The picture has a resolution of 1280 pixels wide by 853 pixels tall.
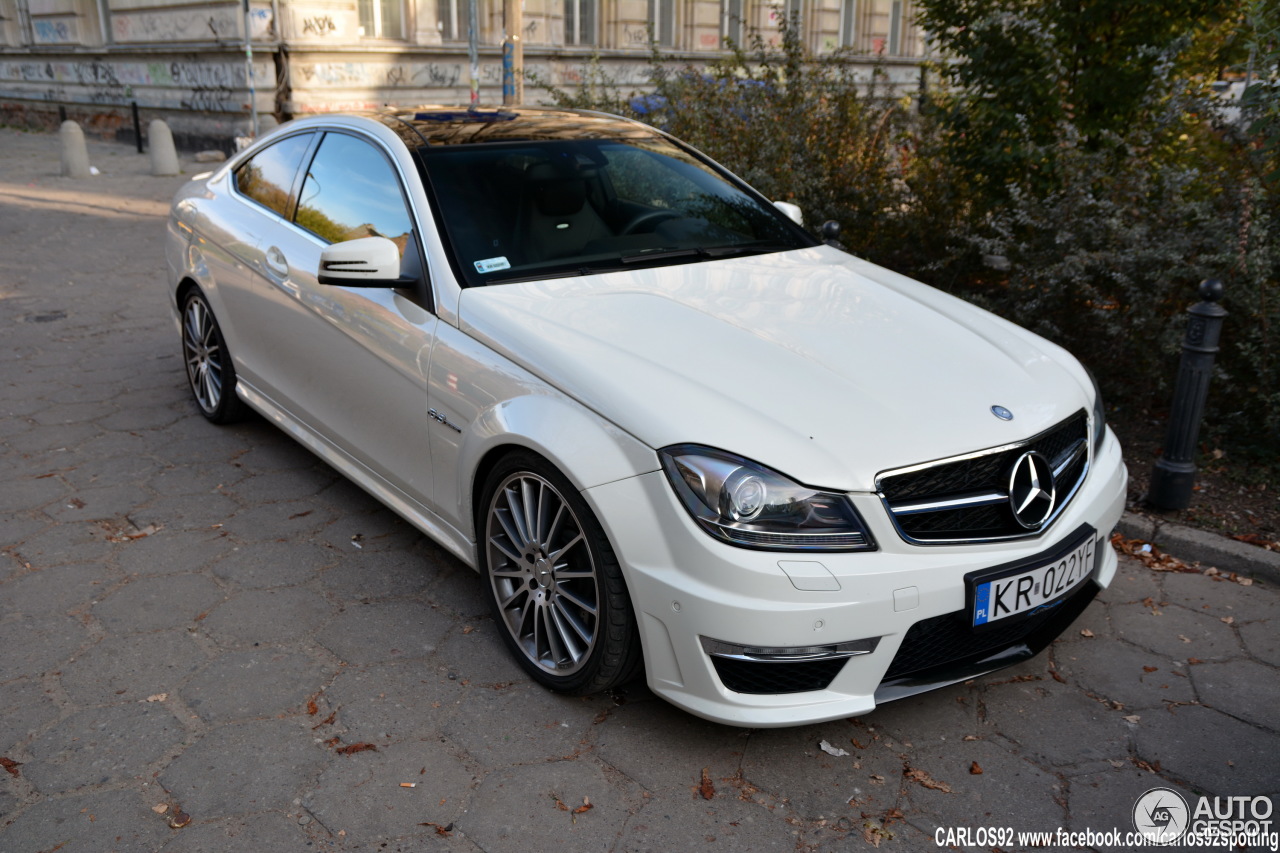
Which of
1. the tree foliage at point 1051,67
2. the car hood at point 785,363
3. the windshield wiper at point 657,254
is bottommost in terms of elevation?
the car hood at point 785,363

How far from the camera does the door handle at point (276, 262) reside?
13.4 feet

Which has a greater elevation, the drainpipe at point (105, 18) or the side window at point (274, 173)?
the drainpipe at point (105, 18)

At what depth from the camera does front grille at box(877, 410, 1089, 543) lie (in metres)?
2.59

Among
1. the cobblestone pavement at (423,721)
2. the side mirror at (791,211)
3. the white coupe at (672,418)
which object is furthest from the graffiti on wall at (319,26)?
the side mirror at (791,211)

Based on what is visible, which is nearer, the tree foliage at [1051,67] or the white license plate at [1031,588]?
the white license plate at [1031,588]

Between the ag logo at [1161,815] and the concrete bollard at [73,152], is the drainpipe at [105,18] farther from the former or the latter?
the ag logo at [1161,815]

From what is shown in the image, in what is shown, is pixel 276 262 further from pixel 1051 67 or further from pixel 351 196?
pixel 1051 67

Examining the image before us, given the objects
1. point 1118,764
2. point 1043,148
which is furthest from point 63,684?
point 1043,148

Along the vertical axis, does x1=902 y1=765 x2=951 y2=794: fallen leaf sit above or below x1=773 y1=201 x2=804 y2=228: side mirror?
below

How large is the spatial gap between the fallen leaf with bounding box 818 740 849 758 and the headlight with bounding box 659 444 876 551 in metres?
0.67

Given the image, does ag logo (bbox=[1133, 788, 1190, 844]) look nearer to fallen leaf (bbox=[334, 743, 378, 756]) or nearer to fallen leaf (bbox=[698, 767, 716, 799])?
fallen leaf (bbox=[698, 767, 716, 799])

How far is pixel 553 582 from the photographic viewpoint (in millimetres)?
2982

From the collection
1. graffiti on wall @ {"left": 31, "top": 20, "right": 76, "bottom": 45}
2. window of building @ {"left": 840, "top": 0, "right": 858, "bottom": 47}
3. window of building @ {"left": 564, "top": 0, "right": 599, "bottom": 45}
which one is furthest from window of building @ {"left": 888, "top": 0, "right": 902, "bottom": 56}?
graffiti on wall @ {"left": 31, "top": 20, "right": 76, "bottom": 45}

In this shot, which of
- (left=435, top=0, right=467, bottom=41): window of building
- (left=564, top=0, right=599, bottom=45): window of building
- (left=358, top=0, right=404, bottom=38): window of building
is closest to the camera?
(left=358, top=0, right=404, bottom=38): window of building
